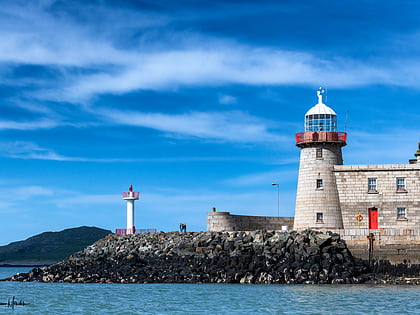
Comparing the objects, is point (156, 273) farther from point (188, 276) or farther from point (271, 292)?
point (271, 292)

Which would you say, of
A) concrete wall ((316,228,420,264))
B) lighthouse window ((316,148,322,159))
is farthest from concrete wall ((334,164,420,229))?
concrete wall ((316,228,420,264))

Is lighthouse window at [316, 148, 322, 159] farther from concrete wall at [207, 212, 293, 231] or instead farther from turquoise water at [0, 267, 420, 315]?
turquoise water at [0, 267, 420, 315]

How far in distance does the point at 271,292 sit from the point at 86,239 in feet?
429

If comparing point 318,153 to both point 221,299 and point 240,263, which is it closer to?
point 240,263

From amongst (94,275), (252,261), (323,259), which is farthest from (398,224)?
(94,275)

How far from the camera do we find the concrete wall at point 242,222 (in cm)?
4056

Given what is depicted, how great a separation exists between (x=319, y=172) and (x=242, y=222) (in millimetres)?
5116

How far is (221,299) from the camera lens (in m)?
29.6

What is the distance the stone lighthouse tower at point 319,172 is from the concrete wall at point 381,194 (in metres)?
0.48

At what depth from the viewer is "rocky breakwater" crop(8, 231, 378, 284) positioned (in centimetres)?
3500

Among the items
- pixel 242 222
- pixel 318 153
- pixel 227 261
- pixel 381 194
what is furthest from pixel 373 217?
pixel 227 261

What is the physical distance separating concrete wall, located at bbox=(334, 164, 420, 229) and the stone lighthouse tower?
48cm

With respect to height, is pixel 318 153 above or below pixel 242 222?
above

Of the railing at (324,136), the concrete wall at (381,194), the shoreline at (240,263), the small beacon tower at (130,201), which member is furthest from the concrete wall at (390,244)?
the small beacon tower at (130,201)
